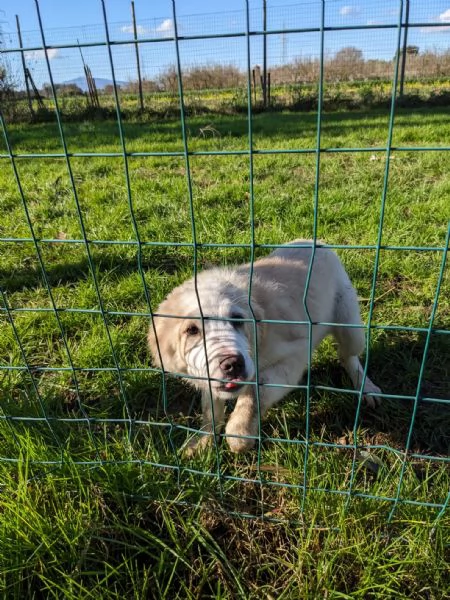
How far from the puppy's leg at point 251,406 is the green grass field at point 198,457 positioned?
91mm

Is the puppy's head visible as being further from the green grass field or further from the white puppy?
the green grass field

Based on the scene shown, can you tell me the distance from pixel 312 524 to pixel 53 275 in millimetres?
2767

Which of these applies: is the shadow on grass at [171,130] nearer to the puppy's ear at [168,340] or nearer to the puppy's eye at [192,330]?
the puppy's ear at [168,340]

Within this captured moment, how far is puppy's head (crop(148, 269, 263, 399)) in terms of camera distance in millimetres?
1927

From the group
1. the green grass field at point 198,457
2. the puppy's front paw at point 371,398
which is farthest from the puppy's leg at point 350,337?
the green grass field at point 198,457

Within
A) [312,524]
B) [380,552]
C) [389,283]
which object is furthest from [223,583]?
[389,283]

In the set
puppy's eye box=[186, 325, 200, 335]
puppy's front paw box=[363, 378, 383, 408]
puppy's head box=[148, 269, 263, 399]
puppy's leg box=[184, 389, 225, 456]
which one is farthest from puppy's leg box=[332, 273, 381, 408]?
puppy's eye box=[186, 325, 200, 335]

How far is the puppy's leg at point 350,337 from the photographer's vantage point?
2.62 m

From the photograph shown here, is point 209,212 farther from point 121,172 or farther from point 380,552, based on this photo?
point 380,552

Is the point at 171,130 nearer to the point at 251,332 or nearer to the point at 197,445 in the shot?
the point at 251,332

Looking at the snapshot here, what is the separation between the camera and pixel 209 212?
4.66 metres

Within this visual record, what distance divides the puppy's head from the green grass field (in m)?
0.24

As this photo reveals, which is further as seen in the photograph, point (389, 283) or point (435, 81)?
point (435, 81)

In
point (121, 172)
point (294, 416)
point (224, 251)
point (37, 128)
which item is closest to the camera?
point (294, 416)
